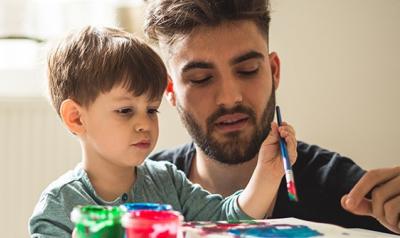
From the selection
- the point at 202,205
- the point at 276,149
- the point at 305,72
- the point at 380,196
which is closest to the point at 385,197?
the point at 380,196

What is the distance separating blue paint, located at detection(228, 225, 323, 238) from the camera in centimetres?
73

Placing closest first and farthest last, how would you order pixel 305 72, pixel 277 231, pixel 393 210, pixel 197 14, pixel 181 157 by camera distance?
pixel 277 231, pixel 393 210, pixel 197 14, pixel 181 157, pixel 305 72

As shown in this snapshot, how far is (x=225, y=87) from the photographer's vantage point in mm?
1276

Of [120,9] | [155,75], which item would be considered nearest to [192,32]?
[155,75]

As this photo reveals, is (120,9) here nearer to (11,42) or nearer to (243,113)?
(11,42)

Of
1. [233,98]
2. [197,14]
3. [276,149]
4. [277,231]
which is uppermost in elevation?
[197,14]

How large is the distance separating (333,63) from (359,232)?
4.58 feet

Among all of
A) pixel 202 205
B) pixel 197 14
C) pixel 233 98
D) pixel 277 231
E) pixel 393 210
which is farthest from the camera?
pixel 197 14

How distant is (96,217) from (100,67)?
42cm

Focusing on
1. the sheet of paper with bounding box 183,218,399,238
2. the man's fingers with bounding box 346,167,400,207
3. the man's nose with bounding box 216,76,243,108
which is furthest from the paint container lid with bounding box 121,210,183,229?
the man's nose with bounding box 216,76,243,108

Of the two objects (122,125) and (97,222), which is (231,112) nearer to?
(122,125)

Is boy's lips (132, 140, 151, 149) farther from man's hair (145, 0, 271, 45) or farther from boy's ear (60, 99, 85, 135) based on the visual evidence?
man's hair (145, 0, 271, 45)

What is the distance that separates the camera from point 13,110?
2.02 metres

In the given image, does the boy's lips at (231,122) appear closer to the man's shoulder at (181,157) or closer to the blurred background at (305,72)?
the man's shoulder at (181,157)
